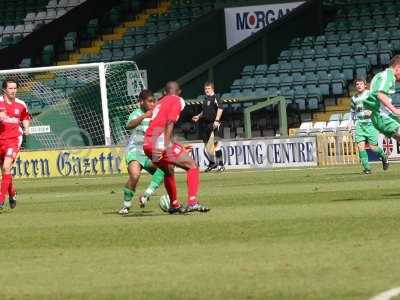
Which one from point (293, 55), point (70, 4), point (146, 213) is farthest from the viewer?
point (70, 4)

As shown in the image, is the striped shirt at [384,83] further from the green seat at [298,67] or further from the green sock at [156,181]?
the green seat at [298,67]

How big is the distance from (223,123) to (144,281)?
85.5 ft

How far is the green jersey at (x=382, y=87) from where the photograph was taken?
1767 centimetres

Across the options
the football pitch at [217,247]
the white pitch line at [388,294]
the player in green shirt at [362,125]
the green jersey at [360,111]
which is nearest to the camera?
the white pitch line at [388,294]

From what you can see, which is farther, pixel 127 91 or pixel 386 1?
pixel 386 1

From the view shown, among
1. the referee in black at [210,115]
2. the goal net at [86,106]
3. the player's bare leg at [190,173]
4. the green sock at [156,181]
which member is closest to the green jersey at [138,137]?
the green sock at [156,181]

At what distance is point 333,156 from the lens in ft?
104

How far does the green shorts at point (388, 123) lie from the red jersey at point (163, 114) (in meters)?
2.91

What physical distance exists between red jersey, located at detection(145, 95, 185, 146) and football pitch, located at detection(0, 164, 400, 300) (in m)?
1.05

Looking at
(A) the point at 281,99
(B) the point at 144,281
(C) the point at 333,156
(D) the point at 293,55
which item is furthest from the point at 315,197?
(D) the point at 293,55

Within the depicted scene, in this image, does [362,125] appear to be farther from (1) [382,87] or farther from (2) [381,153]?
(1) [382,87]

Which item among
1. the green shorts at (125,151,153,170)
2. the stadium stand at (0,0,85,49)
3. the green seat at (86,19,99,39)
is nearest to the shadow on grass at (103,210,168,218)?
the green shorts at (125,151,153,170)

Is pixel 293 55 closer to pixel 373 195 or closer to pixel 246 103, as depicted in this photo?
pixel 246 103

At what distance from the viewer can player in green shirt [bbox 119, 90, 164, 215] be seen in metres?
17.6
